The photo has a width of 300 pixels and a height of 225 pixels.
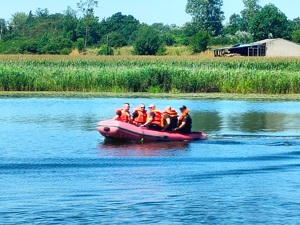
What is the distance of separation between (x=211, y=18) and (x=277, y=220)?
12735 centimetres

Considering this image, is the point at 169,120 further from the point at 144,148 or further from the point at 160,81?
the point at 160,81

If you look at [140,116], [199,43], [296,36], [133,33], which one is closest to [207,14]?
[133,33]

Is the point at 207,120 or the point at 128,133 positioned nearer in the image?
the point at 128,133

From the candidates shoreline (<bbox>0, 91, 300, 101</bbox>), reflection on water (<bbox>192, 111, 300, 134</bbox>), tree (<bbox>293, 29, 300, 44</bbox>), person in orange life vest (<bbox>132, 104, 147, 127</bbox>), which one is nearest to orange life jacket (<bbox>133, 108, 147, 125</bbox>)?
person in orange life vest (<bbox>132, 104, 147, 127</bbox>)

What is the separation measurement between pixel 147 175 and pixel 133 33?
98.1 metres

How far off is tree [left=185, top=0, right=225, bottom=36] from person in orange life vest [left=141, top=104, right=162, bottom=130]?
365 ft

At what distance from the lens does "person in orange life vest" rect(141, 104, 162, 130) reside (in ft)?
89.8

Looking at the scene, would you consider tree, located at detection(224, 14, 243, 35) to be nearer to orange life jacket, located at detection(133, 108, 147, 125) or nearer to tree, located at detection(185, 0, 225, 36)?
tree, located at detection(185, 0, 225, 36)

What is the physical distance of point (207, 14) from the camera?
143 metres

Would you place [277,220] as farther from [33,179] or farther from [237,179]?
[33,179]

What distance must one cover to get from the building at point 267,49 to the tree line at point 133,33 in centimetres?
714

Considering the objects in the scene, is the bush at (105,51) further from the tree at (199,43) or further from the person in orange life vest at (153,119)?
the person in orange life vest at (153,119)

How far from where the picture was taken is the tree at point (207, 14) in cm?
14012

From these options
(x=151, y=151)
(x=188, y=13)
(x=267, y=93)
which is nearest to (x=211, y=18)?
(x=188, y=13)
